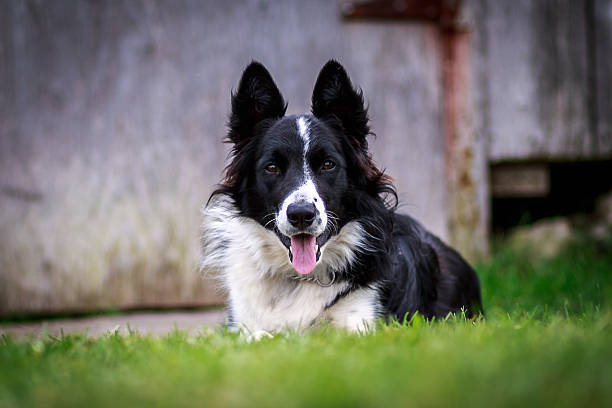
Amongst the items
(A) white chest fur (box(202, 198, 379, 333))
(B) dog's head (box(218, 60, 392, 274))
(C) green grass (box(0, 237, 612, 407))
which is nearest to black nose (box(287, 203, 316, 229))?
(B) dog's head (box(218, 60, 392, 274))

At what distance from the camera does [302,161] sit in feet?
10.8

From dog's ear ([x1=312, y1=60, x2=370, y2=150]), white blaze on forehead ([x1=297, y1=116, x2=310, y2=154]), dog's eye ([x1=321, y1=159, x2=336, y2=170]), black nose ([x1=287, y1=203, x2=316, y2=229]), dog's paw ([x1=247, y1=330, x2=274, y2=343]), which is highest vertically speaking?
dog's ear ([x1=312, y1=60, x2=370, y2=150])

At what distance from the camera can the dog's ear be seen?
341cm

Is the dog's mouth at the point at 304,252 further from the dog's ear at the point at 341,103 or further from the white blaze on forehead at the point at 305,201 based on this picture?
the dog's ear at the point at 341,103

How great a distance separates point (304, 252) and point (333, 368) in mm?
1288

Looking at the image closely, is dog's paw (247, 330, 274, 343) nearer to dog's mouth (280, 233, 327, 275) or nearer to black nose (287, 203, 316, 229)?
dog's mouth (280, 233, 327, 275)

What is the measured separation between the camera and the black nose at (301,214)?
3.03 metres

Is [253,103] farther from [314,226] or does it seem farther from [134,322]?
[134,322]

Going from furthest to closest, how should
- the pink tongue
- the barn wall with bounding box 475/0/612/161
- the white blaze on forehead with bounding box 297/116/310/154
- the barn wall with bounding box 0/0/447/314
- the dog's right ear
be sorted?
the barn wall with bounding box 475/0/612/161 → the barn wall with bounding box 0/0/447/314 → the dog's right ear → the white blaze on forehead with bounding box 297/116/310/154 → the pink tongue

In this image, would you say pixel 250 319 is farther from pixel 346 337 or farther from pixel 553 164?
pixel 553 164

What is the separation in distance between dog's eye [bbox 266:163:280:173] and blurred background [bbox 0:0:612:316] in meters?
2.32

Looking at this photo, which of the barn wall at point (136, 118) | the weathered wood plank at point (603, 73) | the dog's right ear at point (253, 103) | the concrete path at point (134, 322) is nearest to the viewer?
the dog's right ear at point (253, 103)

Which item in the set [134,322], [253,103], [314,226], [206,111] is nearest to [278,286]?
[314,226]

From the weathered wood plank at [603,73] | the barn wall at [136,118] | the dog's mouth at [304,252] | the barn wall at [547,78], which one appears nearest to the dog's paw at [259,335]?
the dog's mouth at [304,252]
